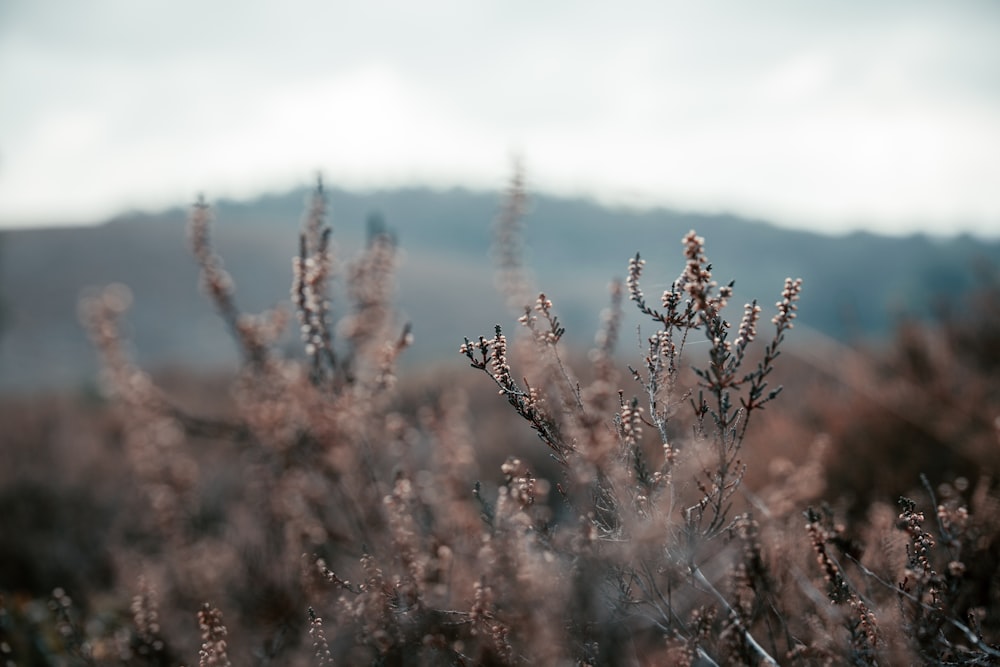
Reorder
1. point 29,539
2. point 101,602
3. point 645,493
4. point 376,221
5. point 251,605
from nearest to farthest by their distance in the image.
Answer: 1. point 645,493
2. point 376,221
3. point 251,605
4. point 101,602
5. point 29,539

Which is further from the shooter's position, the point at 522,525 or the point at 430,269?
the point at 430,269

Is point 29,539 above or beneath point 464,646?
beneath

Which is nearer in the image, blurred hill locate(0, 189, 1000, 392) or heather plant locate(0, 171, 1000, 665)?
heather plant locate(0, 171, 1000, 665)

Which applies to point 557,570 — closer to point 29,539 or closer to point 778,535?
point 778,535

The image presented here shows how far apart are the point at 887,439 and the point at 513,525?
4.47m

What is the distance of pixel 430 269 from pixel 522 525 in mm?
74309

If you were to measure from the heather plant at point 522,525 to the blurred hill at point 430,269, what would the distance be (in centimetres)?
38

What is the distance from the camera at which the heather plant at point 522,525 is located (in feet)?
4.95

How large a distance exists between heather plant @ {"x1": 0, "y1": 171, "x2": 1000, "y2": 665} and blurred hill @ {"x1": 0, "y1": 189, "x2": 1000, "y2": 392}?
0.38 m

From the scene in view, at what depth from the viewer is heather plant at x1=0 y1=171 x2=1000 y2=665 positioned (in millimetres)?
1510

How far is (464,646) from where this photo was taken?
176cm

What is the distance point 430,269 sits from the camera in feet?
246

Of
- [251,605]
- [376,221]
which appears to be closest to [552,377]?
[376,221]

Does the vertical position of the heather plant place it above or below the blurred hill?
above
